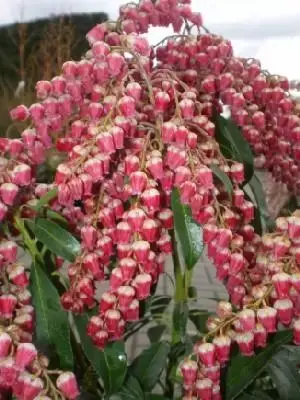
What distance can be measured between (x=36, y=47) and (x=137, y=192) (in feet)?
20.4

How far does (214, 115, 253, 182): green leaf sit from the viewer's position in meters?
0.95

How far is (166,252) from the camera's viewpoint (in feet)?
2.62

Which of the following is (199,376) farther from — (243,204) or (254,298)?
(243,204)

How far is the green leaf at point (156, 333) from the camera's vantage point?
46.0 inches

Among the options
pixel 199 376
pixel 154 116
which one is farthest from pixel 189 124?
pixel 199 376

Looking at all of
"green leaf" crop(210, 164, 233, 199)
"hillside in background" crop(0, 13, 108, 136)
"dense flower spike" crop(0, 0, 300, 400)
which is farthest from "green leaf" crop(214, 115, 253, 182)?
"hillside in background" crop(0, 13, 108, 136)

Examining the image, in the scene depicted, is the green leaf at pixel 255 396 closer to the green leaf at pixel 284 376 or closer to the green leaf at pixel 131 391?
the green leaf at pixel 284 376

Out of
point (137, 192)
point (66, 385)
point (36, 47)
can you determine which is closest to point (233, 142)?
point (137, 192)

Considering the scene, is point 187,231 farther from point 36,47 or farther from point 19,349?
point 36,47

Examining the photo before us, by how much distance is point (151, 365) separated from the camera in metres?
0.96

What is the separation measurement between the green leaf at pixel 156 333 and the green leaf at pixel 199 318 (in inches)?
4.3

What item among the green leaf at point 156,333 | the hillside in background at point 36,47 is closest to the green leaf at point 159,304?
the green leaf at point 156,333

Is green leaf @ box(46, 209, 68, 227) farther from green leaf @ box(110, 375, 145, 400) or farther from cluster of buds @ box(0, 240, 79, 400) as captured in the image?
green leaf @ box(110, 375, 145, 400)

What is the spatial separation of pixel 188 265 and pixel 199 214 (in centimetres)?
7
